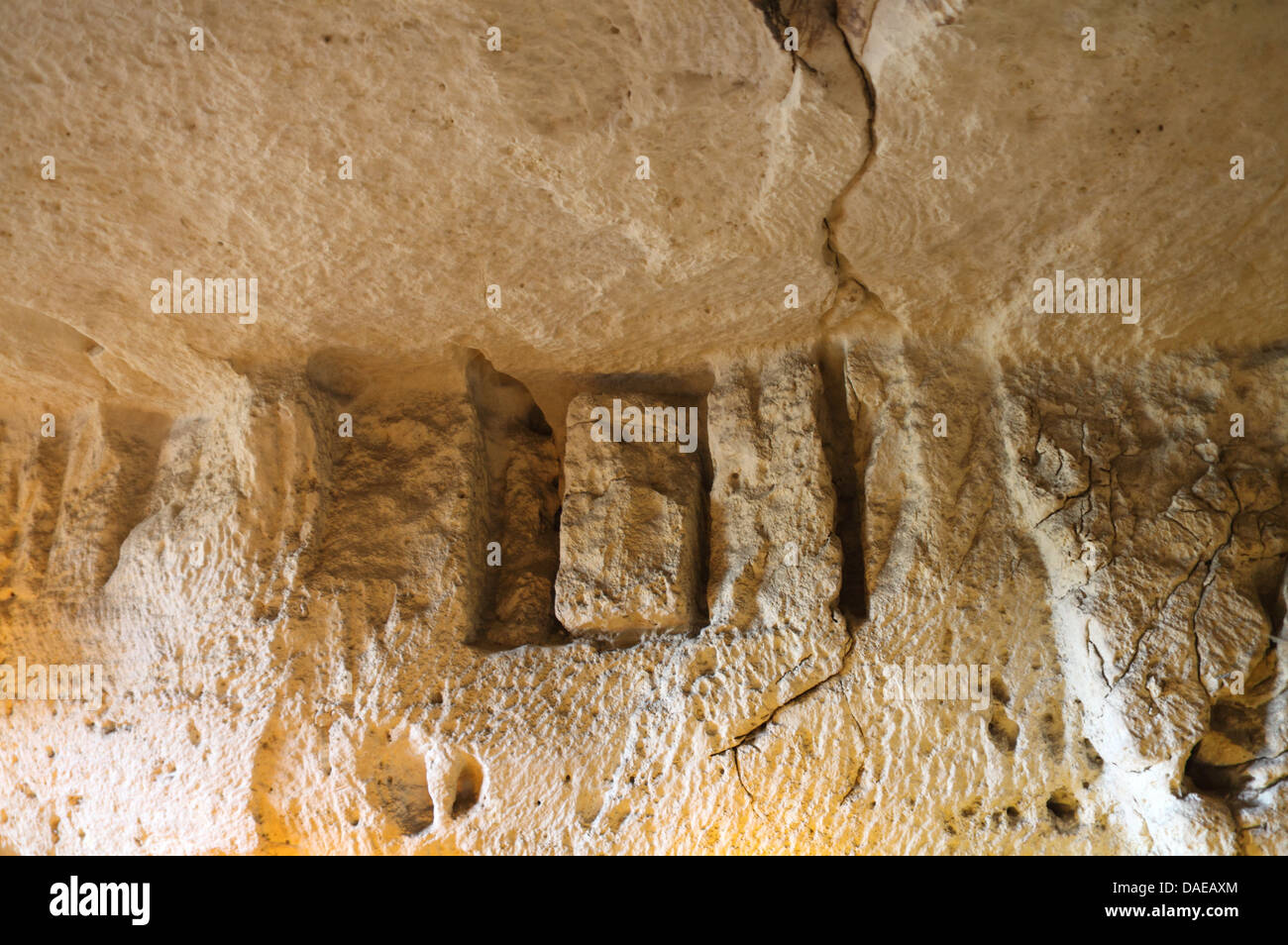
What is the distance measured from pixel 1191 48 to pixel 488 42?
138 centimetres

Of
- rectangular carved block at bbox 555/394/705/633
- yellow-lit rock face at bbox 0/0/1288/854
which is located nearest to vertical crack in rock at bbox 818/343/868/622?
yellow-lit rock face at bbox 0/0/1288/854

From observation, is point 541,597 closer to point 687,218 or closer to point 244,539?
point 244,539

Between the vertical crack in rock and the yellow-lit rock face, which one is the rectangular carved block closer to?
Answer: the yellow-lit rock face

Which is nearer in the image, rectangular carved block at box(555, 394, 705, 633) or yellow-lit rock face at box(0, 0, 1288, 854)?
yellow-lit rock face at box(0, 0, 1288, 854)

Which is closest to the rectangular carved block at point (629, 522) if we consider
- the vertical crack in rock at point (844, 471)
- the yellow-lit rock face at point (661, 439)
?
the yellow-lit rock face at point (661, 439)

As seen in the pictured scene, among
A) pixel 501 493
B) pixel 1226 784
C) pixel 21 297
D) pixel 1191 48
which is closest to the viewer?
pixel 1191 48

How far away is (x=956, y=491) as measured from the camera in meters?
2.53

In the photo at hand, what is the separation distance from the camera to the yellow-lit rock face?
2.05m

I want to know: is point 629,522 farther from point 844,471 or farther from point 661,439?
point 844,471

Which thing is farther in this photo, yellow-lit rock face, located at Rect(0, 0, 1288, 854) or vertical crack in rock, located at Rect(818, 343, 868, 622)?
vertical crack in rock, located at Rect(818, 343, 868, 622)

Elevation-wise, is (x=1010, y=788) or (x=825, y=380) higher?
(x=825, y=380)

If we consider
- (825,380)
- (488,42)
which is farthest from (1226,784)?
(488,42)

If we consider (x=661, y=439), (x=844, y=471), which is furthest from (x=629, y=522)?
(x=844, y=471)

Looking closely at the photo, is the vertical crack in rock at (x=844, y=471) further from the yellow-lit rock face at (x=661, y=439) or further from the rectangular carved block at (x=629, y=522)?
the rectangular carved block at (x=629, y=522)
